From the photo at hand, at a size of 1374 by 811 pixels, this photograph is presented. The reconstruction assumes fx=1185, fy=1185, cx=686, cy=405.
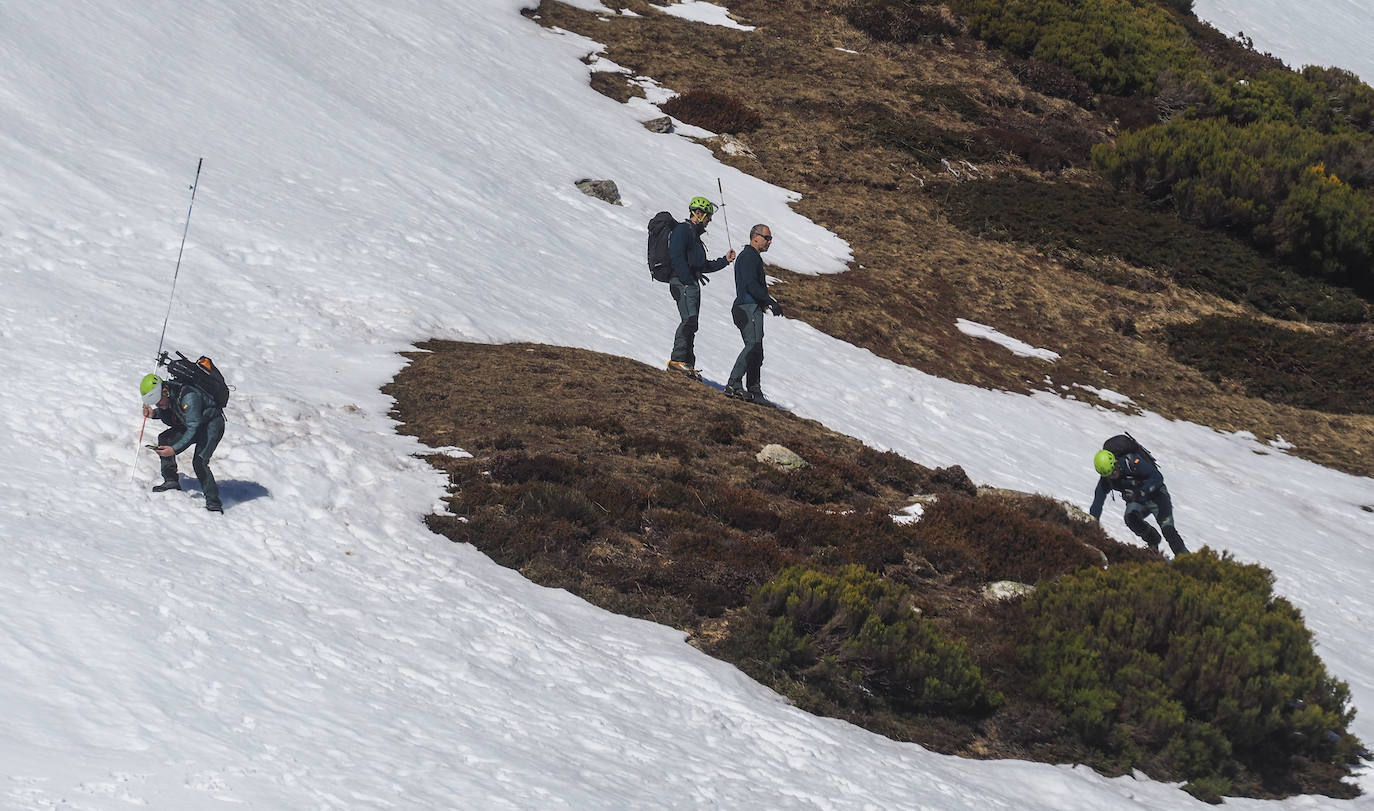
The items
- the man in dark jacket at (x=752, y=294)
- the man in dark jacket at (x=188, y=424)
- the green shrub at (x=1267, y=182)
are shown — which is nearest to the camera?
the man in dark jacket at (x=188, y=424)

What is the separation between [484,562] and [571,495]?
4.39 feet

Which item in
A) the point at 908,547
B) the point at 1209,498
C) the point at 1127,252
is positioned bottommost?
the point at 908,547

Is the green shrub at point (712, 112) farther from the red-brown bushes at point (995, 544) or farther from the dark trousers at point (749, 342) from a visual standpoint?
the red-brown bushes at point (995, 544)

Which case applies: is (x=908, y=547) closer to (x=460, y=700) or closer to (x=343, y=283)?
(x=460, y=700)

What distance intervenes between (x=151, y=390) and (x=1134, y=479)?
36.6 ft

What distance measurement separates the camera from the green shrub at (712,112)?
36.1 m

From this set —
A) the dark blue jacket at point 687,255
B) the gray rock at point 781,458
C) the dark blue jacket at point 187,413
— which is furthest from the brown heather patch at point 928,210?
the dark blue jacket at point 187,413

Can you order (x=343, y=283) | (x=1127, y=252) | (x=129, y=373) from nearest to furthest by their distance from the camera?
(x=129, y=373) < (x=343, y=283) < (x=1127, y=252)

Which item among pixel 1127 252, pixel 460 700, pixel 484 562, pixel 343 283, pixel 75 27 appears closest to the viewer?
pixel 460 700

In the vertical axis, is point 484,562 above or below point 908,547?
below

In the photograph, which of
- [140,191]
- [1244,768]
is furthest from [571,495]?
[140,191]

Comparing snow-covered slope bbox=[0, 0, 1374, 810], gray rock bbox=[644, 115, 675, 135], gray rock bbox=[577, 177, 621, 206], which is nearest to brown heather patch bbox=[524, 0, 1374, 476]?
snow-covered slope bbox=[0, 0, 1374, 810]

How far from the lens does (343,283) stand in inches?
716

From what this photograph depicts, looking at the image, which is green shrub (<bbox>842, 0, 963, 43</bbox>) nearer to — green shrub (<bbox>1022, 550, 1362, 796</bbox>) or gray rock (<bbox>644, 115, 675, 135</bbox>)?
gray rock (<bbox>644, 115, 675, 135</bbox>)
